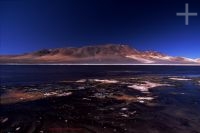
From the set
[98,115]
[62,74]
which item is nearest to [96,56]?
[62,74]

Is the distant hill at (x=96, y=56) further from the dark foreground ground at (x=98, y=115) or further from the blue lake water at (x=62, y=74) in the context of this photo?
the dark foreground ground at (x=98, y=115)

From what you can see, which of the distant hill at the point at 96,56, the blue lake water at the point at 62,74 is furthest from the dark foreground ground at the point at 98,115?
the distant hill at the point at 96,56

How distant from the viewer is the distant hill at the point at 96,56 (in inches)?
6147

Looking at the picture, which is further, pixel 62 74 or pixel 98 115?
pixel 62 74

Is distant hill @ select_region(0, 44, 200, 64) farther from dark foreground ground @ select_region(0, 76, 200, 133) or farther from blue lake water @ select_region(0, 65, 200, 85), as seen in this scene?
dark foreground ground @ select_region(0, 76, 200, 133)

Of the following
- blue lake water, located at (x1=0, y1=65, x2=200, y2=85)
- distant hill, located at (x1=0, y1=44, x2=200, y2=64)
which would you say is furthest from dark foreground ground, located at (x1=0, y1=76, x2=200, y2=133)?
distant hill, located at (x1=0, y1=44, x2=200, y2=64)

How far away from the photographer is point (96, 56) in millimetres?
163125

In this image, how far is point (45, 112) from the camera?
12414 millimetres

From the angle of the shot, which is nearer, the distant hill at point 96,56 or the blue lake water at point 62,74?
the blue lake water at point 62,74

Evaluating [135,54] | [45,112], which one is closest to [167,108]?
[45,112]

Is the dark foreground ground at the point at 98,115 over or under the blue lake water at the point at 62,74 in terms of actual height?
under

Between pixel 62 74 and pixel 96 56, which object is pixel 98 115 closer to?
pixel 62 74

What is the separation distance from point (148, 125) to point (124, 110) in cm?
272

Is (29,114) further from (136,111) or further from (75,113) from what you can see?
(136,111)
